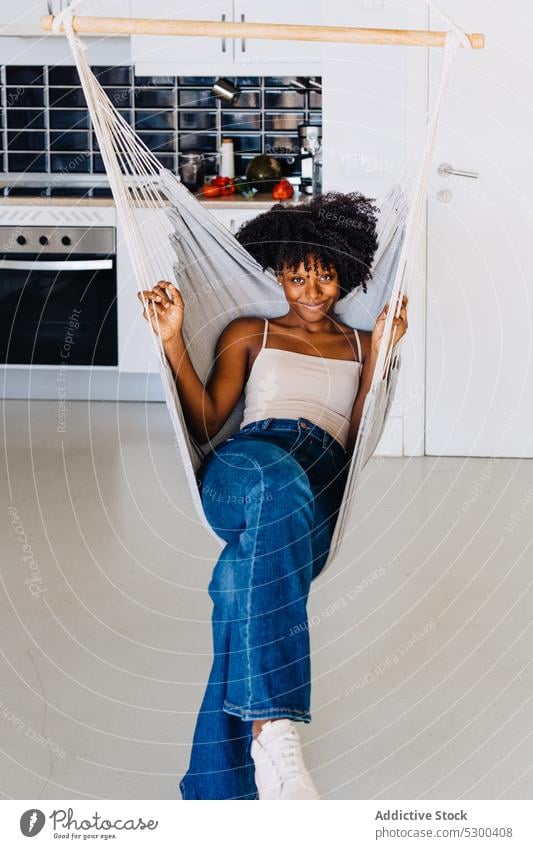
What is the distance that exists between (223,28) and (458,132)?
2.17 meters

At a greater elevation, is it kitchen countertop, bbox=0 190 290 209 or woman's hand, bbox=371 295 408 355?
woman's hand, bbox=371 295 408 355

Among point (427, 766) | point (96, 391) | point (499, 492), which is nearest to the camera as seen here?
point (427, 766)

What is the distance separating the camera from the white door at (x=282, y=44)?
446 centimetres

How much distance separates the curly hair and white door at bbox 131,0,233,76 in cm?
242

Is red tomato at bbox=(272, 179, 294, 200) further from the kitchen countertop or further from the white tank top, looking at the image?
the white tank top

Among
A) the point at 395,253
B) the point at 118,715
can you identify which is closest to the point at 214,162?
the point at 395,253

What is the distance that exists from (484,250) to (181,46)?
1.45 m

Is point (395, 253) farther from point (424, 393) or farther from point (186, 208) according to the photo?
point (424, 393)

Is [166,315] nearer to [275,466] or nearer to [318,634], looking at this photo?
[275,466]

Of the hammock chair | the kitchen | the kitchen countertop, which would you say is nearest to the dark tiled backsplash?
the kitchen

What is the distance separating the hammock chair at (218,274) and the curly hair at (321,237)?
0.03 m

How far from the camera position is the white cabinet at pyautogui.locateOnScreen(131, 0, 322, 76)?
4.47 meters

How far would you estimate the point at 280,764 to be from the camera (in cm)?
172

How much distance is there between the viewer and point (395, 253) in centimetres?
236
